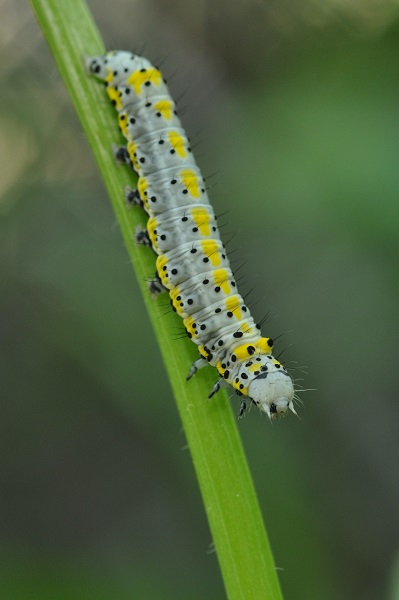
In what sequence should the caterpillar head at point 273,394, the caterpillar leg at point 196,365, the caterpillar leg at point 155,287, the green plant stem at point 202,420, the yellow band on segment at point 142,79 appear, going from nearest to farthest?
1. the green plant stem at point 202,420
2. the caterpillar leg at point 196,365
3. the caterpillar leg at point 155,287
4. the caterpillar head at point 273,394
5. the yellow band on segment at point 142,79

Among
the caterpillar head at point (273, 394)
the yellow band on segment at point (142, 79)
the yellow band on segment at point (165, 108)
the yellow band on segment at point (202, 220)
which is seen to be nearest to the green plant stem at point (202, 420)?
the caterpillar head at point (273, 394)

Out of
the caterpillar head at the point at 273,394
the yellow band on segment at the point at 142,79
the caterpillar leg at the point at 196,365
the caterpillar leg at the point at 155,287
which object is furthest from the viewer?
the yellow band on segment at the point at 142,79

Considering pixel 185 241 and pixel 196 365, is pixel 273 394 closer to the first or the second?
pixel 196 365

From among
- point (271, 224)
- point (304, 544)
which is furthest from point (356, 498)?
point (271, 224)

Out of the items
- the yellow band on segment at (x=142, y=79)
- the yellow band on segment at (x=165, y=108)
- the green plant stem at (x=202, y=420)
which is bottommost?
the green plant stem at (x=202, y=420)

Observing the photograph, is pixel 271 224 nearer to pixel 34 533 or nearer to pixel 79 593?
pixel 79 593

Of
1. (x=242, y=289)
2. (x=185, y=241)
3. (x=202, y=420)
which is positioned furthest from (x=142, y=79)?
(x=242, y=289)

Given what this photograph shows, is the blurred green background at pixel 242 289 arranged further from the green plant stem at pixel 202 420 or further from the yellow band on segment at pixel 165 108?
the green plant stem at pixel 202 420

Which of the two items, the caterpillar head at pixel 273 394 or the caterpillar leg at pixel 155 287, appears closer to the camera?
the caterpillar leg at pixel 155 287
